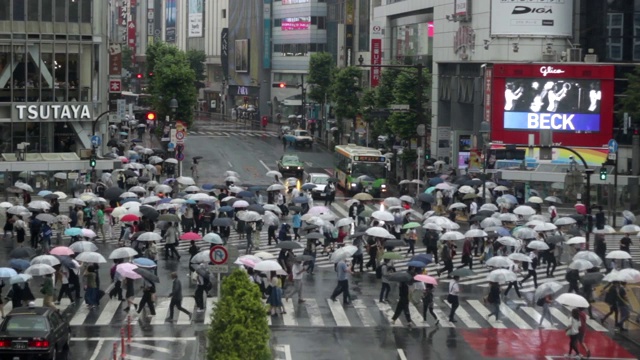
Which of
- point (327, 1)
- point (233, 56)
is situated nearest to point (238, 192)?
point (327, 1)

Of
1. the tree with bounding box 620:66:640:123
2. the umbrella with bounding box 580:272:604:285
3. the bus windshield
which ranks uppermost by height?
the tree with bounding box 620:66:640:123

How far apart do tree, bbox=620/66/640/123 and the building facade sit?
31.4m

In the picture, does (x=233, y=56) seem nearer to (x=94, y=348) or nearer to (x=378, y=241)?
(x=378, y=241)

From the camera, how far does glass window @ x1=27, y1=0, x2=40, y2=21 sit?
2778 inches

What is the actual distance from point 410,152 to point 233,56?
84038mm

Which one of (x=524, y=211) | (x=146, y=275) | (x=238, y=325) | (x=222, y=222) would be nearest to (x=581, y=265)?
(x=146, y=275)

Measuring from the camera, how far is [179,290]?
3156 centimetres

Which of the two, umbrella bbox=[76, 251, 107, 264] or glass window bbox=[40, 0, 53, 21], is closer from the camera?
umbrella bbox=[76, 251, 107, 264]

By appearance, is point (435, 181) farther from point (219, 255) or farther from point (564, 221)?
point (219, 255)

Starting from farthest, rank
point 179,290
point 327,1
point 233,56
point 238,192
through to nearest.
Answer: point 233,56
point 327,1
point 238,192
point 179,290

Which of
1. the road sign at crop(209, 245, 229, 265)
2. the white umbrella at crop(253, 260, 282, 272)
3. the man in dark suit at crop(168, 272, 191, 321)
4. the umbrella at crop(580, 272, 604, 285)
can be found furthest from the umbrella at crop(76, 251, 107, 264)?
the umbrella at crop(580, 272, 604, 285)

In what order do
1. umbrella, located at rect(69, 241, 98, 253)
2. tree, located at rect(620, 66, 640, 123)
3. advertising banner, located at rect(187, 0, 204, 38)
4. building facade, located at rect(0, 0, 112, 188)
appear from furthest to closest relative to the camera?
advertising banner, located at rect(187, 0, 204, 38), building facade, located at rect(0, 0, 112, 188), tree, located at rect(620, 66, 640, 123), umbrella, located at rect(69, 241, 98, 253)

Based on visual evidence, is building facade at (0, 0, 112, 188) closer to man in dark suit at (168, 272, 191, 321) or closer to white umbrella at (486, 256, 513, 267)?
man in dark suit at (168, 272, 191, 321)

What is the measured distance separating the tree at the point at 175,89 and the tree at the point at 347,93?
1244cm
